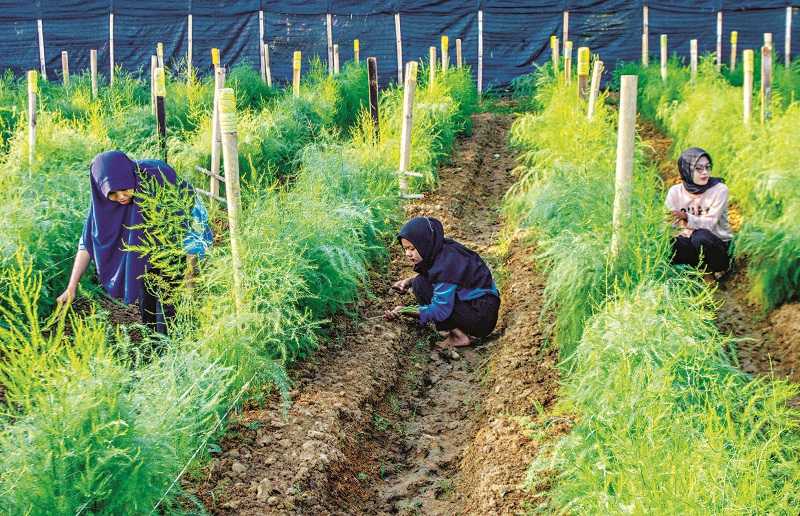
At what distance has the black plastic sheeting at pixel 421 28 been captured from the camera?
20.2 m

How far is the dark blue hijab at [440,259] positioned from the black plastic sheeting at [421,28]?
14756 millimetres

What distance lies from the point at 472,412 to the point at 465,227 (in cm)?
366

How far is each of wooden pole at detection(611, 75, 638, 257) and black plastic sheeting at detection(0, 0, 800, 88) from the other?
1551 cm

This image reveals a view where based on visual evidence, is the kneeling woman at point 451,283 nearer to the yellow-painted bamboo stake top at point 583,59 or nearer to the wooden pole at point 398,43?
the yellow-painted bamboo stake top at point 583,59

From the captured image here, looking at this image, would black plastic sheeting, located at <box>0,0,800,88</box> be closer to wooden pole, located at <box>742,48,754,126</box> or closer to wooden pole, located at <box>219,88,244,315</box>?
wooden pole, located at <box>742,48,754,126</box>

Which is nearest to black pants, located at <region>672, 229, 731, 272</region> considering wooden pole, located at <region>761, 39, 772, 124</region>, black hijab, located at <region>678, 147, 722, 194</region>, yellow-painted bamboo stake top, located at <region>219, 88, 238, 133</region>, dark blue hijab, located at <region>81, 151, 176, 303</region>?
black hijab, located at <region>678, 147, 722, 194</region>

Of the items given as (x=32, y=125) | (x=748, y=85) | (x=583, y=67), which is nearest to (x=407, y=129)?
(x=583, y=67)

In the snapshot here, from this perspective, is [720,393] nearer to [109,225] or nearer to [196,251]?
[196,251]

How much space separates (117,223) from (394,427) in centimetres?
187

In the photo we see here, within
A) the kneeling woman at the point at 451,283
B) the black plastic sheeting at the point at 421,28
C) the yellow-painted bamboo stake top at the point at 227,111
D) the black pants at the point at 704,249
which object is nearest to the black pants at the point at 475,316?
the kneeling woman at the point at 451,283

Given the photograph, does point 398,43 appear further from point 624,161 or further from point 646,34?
point 624,161

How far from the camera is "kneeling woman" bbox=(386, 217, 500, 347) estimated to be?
19.4 ft

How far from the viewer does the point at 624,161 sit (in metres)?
5.04

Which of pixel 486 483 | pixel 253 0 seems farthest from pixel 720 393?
pixel 253 0
